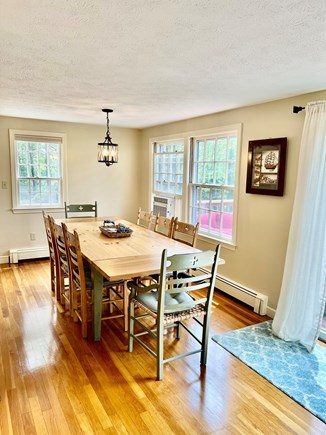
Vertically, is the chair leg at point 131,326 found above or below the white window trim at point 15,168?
below

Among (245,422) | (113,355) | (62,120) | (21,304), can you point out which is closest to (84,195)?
(62,120)

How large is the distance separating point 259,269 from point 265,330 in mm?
681

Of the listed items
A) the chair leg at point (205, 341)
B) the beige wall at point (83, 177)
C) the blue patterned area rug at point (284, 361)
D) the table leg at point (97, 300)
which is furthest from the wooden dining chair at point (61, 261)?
the beige wall at point (83, 177)

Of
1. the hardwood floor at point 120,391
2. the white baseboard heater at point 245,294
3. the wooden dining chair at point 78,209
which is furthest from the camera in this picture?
the wooden dining chair at point 78,209

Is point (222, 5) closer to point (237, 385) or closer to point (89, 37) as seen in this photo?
point (89, 37)

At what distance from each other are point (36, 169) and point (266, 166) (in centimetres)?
370

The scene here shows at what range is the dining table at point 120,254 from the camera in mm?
2350

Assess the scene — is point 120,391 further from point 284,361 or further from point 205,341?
point 284,361

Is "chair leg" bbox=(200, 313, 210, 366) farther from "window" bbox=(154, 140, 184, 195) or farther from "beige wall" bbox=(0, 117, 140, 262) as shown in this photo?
"beige wall" bbox=(0, 117, 140, 262)

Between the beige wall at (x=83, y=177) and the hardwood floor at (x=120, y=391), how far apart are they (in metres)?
2.32

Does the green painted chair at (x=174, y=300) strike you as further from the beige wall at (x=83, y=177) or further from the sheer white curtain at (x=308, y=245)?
the beige wall at (x=83, y=177)

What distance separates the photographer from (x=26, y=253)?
507cm

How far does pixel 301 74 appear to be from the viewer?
2.33m

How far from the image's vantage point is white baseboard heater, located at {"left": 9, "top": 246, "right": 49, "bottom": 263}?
496 centimetres
